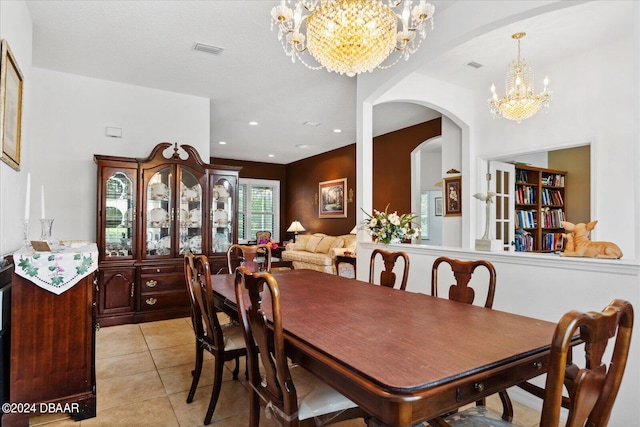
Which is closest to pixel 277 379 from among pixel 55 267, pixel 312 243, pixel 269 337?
pixel 269 337

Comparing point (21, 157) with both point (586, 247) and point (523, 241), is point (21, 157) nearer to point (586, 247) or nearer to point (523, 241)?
point (586, 247)

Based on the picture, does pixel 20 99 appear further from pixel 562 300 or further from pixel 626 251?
pixel 626 251

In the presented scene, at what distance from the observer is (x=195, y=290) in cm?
231

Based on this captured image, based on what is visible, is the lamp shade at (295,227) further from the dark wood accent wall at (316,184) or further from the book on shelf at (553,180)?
the book on shelf at (553,180)

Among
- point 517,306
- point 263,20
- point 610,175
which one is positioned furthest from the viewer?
point 610,175

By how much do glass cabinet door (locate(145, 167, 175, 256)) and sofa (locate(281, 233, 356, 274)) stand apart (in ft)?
9.72

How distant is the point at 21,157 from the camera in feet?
9.17

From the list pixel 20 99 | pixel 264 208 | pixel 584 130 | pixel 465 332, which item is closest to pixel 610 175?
pixel 584 130

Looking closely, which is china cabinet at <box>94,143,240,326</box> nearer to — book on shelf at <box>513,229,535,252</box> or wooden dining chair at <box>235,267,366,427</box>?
wooden dining chair at <box>235,267,366,427</box>

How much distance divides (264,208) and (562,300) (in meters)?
8.21

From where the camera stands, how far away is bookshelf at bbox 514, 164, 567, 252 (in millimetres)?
5227

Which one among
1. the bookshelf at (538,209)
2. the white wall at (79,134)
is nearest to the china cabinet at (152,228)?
the white wall at (79,134)

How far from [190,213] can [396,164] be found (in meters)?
3.72

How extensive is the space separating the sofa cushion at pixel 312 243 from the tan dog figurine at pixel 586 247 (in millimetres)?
5686
